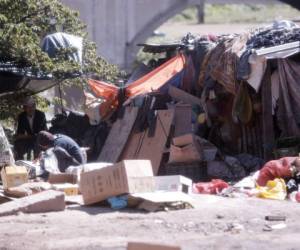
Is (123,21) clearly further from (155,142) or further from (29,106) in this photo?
(155,142)

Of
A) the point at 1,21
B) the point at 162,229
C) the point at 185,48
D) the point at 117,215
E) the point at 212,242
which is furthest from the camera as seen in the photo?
the point at 185,48

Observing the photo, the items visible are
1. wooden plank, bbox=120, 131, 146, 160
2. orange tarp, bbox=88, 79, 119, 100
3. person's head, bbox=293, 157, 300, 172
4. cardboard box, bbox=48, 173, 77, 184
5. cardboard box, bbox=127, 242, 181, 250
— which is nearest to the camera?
cardboard box, bbox=127, 242, 181, 250

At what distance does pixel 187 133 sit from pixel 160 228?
19.1 ft

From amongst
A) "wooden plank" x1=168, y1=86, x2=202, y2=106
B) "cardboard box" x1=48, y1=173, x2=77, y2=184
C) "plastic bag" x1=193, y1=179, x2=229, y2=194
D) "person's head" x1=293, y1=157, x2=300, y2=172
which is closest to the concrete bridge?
"wooden plank" x1=168, y1=86, x2=202, y2=106

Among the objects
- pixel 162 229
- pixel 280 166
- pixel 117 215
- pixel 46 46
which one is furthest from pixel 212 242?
pixel 46 46

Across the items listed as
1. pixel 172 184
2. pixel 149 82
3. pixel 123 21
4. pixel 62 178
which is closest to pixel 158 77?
pixel 149 82

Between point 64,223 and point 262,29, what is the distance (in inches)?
250

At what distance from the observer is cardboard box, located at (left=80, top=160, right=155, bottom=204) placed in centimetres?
1170

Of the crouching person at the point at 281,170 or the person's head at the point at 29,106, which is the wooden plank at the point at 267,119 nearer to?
the crouching person at the point at 281,170

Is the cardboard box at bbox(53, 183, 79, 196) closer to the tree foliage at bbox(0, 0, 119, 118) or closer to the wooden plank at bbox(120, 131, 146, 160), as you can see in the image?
the tree foliage at bbox(0, 0, 119, 118)

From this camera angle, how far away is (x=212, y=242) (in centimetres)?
986

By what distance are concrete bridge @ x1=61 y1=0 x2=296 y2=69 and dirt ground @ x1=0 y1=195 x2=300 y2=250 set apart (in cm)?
1868

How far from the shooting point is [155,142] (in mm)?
16781

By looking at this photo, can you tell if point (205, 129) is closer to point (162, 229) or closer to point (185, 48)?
point (185, 48)
